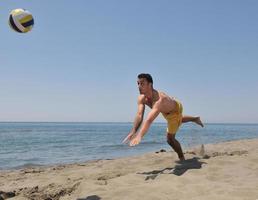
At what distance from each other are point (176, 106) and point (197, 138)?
16.7 ft

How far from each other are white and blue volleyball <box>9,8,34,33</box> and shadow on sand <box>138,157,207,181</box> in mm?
3853

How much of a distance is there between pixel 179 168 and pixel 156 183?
149cm

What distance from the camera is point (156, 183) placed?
20.0 ft

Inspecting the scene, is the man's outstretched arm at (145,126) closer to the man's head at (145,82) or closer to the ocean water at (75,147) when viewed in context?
the man's head at (145,82)

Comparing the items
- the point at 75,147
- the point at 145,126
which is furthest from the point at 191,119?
the point at 75,147

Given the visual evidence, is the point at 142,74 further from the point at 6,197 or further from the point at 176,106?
the point at 6,197

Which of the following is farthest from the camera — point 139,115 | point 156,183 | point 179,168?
point 139,115

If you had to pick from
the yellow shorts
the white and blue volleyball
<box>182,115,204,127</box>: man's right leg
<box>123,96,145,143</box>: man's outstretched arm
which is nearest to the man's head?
<box>123,96,145,143</box>: man's outstretched arm

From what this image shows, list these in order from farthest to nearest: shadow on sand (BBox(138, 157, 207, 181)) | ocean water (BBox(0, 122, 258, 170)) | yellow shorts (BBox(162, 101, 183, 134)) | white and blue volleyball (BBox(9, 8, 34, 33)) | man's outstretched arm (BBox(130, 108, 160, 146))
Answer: ocean water (BBox(0, 122, 258, 170)), yellow shorts (BBox(162, 101, 183, 134)), white and blue volleyball (BBox(9, 8, 34, 33)), shadow on sand (BBox(138, 157, 207, 181)), man's outstretched arm (BBox(130, 108, 160, 146))

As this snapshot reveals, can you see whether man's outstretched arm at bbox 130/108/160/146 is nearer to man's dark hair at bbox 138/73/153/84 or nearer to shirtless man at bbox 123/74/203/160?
shirtless man at bbox 123/74/203/160

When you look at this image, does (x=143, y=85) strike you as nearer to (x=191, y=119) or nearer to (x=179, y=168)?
(x=179, y=168)

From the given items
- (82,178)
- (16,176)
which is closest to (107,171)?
(82,178)

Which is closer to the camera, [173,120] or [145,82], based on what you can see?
[145,82]

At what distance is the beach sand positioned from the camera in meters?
5.48
